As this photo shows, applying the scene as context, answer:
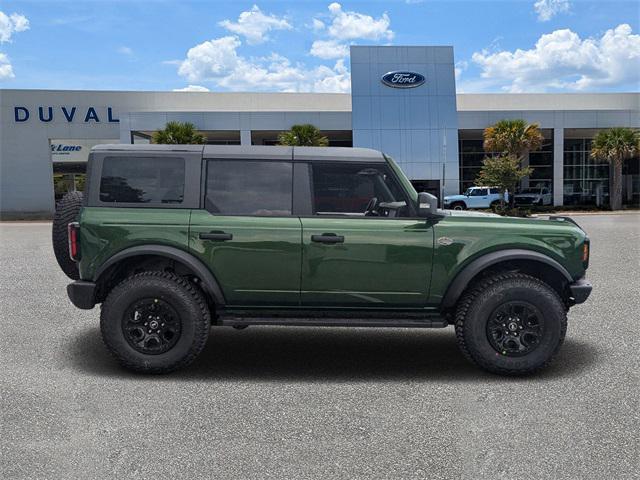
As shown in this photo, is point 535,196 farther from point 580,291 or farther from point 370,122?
point 580,291

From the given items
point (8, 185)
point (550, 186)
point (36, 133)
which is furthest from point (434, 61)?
point (8, 185)

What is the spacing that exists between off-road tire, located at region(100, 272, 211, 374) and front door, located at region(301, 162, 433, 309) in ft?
3.15

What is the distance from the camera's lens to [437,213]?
4.65 meters

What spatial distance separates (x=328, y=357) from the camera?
16.9 ft

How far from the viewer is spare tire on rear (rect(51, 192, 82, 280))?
16.5 feet

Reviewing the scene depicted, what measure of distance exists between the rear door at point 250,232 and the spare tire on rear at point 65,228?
131 centimetres

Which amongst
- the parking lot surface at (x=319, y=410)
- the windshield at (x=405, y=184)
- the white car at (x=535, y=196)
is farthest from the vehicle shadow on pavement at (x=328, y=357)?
the white car at (x=535, y=196)

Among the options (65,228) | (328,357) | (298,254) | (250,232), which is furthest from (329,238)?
(65,228)

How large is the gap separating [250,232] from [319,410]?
1576mm

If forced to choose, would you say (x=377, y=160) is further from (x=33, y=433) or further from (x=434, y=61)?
(x=434, y=61)

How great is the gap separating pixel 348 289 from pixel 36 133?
40249mm

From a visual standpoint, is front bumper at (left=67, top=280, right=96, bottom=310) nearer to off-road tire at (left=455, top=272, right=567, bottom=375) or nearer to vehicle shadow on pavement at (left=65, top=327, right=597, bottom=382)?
vehicle shadow on pavement at (left=65, top=327, right=597, bottom=382)

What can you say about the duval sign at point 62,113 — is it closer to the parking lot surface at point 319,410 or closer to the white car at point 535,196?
the white car at point 535,196

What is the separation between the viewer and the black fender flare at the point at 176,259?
14.9ft
